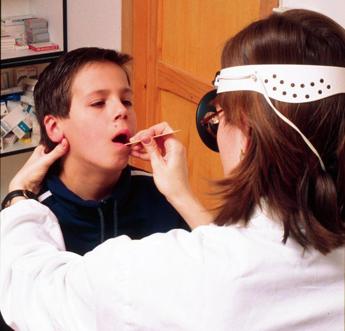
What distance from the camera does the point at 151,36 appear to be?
2.87 m

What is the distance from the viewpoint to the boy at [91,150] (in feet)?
5.16

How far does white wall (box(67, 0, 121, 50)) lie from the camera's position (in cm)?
302

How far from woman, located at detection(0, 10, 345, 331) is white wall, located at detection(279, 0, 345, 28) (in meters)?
0.97

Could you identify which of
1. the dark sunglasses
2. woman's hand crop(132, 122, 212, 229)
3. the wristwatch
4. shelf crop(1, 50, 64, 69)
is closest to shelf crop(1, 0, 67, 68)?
shelf crop(1, 50, 64, 69)

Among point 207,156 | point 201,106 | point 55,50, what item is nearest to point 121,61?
point 201,106

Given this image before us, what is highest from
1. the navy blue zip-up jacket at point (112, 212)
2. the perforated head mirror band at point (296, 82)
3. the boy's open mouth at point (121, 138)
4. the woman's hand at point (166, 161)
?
the perforated head mirror band at point (296, 82)

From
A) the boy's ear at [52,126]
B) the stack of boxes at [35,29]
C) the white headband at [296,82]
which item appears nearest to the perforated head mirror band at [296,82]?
the white headband at [296,82]

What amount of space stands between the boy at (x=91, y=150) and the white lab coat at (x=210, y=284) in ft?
1.65

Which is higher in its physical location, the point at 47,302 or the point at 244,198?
the point at 244,198

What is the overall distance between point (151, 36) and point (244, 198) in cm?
196

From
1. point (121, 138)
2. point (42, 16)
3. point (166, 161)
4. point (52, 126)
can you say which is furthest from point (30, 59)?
point (166, 161)

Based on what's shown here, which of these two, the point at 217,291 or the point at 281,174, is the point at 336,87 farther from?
the point at 217,291

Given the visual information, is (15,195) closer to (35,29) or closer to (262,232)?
(262,232)

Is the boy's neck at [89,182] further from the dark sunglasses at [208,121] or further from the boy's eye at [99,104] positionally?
the dark sunglasses at [208,121]
